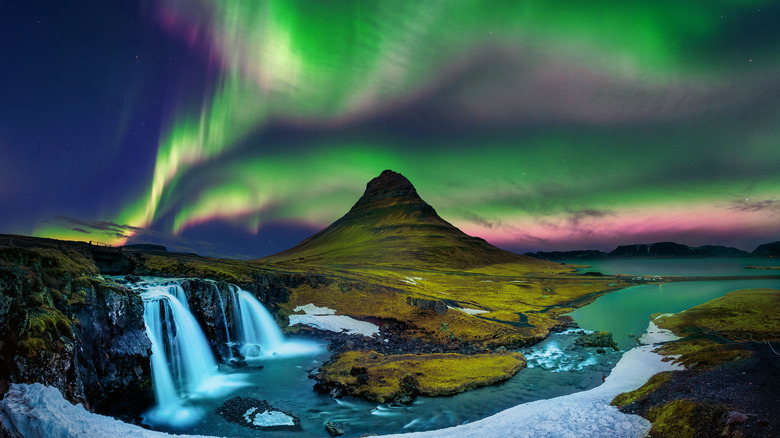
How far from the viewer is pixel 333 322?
194 ft

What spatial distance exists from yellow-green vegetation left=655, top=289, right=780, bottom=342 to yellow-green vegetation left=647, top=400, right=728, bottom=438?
34.2 m

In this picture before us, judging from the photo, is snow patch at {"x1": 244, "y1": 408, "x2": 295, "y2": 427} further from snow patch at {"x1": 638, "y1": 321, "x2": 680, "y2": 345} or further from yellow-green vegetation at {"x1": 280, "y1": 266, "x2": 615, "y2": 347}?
snow patch at {"x1": 638, "y1": 321, "x2": 680, "y2": 345}

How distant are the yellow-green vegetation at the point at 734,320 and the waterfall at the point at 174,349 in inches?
2371

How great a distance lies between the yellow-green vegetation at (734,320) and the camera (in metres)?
43.8

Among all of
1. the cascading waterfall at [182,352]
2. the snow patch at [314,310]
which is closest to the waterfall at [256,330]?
the cascading waterfall at [182,352]

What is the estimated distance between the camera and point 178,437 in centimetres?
1950

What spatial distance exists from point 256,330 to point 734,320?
72068 mm

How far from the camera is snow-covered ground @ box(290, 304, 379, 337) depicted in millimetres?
56281

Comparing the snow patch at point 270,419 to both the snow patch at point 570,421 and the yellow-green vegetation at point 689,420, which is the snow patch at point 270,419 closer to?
the snow patch at point 570,421

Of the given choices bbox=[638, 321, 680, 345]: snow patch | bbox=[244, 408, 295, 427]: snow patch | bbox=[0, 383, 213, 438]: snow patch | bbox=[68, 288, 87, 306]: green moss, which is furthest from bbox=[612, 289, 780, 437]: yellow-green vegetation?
bbox=[68, 288, 87, 306]: green moss

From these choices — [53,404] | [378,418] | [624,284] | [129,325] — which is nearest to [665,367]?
[378,418]

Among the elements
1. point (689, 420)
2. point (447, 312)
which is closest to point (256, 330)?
point (447, 312)

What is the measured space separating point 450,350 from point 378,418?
21652mm

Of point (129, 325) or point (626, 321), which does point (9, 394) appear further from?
point (626, 321)
